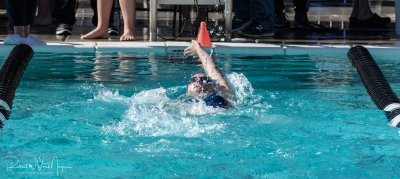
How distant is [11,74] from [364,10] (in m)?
6.37

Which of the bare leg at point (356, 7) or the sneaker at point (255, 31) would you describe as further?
the bare leg at point (356, 7)

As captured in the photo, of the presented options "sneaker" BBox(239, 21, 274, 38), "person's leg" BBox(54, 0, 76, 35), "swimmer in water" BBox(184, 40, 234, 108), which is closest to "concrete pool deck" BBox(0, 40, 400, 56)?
"sneaker" BBox(239, 21, 274, 38)

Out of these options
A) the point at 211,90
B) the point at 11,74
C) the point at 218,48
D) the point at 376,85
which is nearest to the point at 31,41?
the point at 11,74

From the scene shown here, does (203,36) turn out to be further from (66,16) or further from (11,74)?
(66,16)

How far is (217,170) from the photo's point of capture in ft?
10.1

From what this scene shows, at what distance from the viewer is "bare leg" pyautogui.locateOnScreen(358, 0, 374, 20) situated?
9703mm

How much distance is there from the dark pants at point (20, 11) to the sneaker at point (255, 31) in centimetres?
267

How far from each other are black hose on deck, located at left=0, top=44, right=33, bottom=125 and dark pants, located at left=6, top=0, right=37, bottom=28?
58 cm

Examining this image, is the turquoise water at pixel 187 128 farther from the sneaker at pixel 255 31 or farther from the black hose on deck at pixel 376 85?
the sneaker at pixel 255 31

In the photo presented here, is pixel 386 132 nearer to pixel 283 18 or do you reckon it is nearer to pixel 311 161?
pixel 311 161

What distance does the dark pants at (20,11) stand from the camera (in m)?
6.67

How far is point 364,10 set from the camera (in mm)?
9758

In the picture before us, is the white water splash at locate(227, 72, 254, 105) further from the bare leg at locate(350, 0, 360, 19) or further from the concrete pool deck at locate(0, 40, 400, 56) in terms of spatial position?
the bare leg at locate(350, 0, 360, 19)

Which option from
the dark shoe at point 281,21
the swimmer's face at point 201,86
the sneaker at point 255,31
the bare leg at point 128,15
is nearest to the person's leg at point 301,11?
the dark shoe at point 281,21
